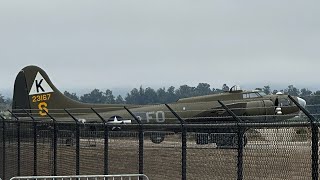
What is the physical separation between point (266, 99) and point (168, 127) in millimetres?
20655

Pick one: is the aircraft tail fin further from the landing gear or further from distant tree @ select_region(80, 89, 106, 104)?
distant tree @ select_region(80, 89, 106, 104)

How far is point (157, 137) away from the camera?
1137 cm

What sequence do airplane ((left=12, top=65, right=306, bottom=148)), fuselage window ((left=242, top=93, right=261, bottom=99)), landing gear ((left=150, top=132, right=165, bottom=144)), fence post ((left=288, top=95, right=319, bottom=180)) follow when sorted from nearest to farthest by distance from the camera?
fence post ((left=288, top=95, right=319, bottom=180)), landing gear ((left=150, top=132, right=165, bottom=144)), airplane ((left=12, top=65, right=306, bottom=148)), fuselage window ((left=242, top=93, right=261, bottom=99))

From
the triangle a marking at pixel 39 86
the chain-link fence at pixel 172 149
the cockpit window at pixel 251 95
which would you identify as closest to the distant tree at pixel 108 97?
the triangle a marking at pixel 39 86

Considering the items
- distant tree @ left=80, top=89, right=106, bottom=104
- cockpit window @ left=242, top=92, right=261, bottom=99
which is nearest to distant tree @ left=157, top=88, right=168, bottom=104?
distant tree @ left=80, top=89, right=106, bottom=104

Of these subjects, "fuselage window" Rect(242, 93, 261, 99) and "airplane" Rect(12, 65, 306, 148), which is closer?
"airplane" Rect(12, 65, 306, 148)

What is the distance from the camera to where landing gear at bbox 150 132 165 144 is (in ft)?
36.9

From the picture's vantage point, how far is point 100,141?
42.0 ft

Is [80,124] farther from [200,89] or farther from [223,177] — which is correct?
[200,89]

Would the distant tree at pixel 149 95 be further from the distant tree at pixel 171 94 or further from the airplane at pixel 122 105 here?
the airplane at pixel 122 105

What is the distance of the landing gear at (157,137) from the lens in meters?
11.3

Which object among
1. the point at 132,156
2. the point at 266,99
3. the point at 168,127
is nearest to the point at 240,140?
the point at 168,127

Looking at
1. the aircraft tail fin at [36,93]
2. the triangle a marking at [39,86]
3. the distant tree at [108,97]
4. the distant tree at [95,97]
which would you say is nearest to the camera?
the aircraft tail fin at [36,93]

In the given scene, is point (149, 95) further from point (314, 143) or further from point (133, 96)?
point (314, 143)
